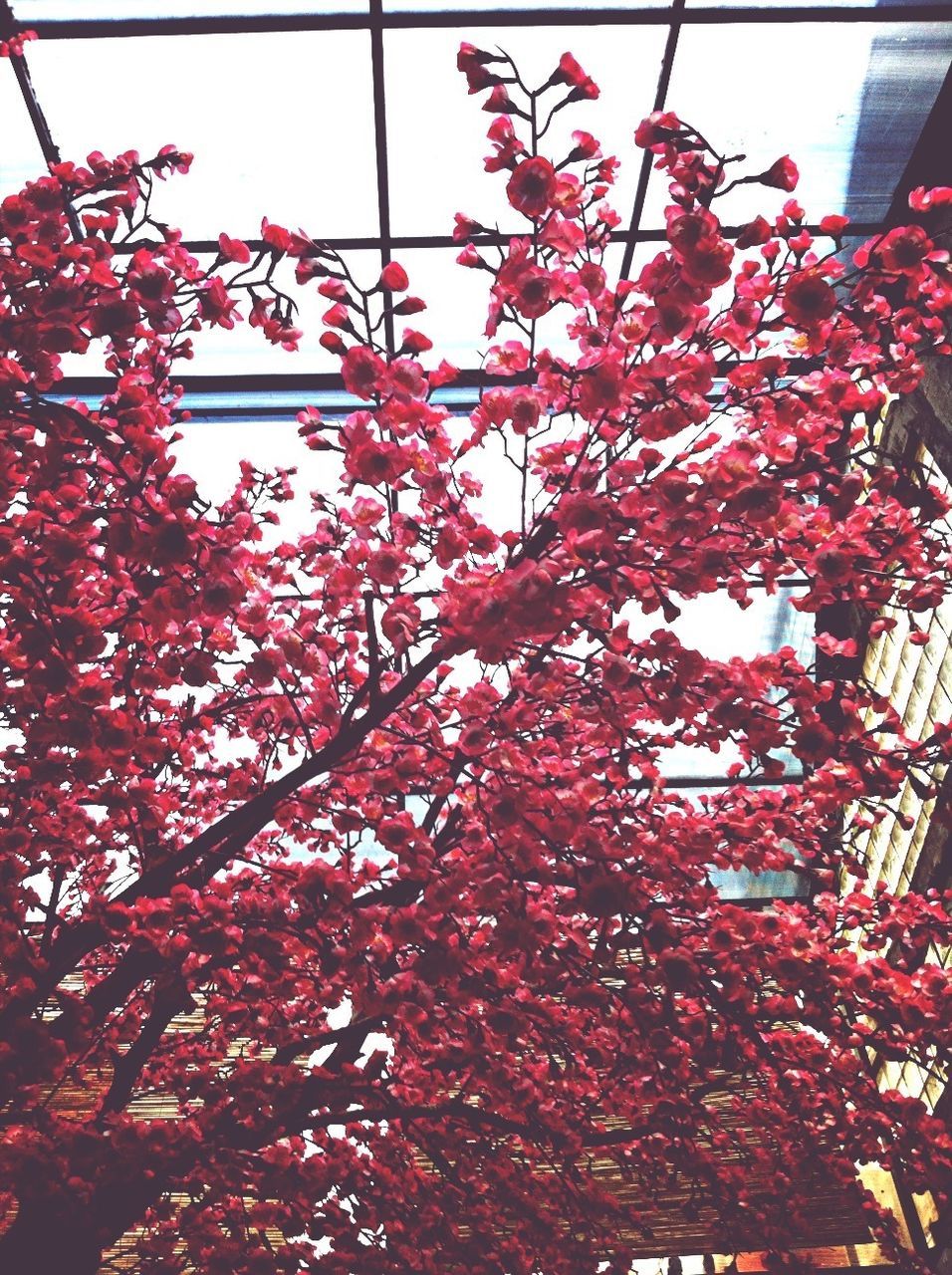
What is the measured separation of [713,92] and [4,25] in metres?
3.39

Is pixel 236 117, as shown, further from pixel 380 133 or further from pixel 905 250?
pixel 905 250

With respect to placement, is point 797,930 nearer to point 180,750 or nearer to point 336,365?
point 180,750

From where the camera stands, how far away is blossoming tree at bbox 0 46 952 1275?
2090mm

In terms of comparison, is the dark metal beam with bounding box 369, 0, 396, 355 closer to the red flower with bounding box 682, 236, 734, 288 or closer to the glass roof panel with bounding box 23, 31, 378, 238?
the glass roof panel with bounding box 23, 31, 378, 238

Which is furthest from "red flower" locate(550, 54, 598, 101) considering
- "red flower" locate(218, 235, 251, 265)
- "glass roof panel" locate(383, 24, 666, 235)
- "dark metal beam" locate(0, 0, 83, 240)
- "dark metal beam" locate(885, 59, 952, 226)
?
"dark metal beam" locate(885, 59, 952, 226)

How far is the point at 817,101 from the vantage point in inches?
188

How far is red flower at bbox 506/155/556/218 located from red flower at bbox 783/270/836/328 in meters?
0.55

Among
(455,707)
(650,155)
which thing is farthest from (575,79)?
(650,155)

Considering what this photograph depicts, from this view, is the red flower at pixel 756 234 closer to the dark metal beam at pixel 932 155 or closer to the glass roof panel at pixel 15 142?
the dark metal beam at pixel 932 155

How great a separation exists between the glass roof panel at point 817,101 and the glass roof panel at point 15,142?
10.5 feet

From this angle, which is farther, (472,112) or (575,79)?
(472,112)

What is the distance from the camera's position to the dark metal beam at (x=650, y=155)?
14.3ft

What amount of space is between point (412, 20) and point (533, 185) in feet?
10.0

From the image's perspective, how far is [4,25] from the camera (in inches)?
170
